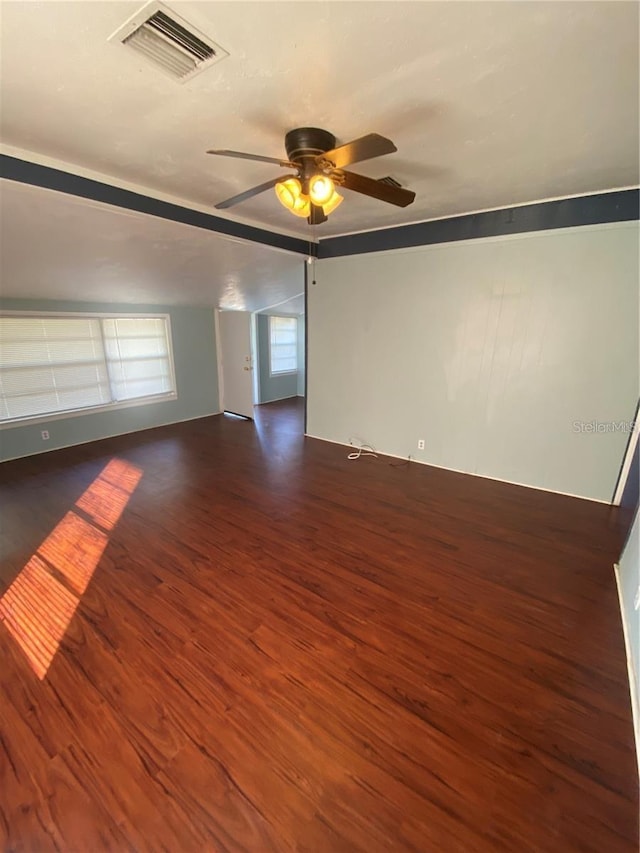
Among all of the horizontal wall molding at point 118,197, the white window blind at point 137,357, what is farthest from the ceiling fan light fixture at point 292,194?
the white window blind at point 137,357

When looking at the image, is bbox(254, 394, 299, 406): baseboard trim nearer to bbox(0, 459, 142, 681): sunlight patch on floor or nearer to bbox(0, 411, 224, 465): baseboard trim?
bbox(0, 411, 224, 465): baseboard trim

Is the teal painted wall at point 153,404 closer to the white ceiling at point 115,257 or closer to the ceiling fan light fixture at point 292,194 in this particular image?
the white ceiling at point 115,257

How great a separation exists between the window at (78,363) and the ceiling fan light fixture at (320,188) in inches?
163

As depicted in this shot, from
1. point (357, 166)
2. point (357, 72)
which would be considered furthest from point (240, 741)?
point (357, 166)

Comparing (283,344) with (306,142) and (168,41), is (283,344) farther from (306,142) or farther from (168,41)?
(168,41)

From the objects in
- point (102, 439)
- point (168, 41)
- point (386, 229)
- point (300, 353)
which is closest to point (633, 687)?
Answer: point (168, 41)

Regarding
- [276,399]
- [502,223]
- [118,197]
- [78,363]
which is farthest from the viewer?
[276,399]

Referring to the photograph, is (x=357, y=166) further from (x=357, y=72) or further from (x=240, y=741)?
(x=240, y=741)

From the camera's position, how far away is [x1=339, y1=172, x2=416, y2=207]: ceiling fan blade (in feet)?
6.16

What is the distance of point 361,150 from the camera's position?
5.19ft

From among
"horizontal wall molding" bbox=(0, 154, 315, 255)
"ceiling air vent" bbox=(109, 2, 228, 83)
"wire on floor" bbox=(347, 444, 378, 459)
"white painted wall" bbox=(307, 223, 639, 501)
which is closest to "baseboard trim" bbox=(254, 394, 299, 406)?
"white painted wall" bbox=(307, 223, 639, 501)

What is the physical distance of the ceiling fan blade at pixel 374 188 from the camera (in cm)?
188

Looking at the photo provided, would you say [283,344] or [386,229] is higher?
[386,229]

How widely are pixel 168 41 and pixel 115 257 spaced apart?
248 cm
